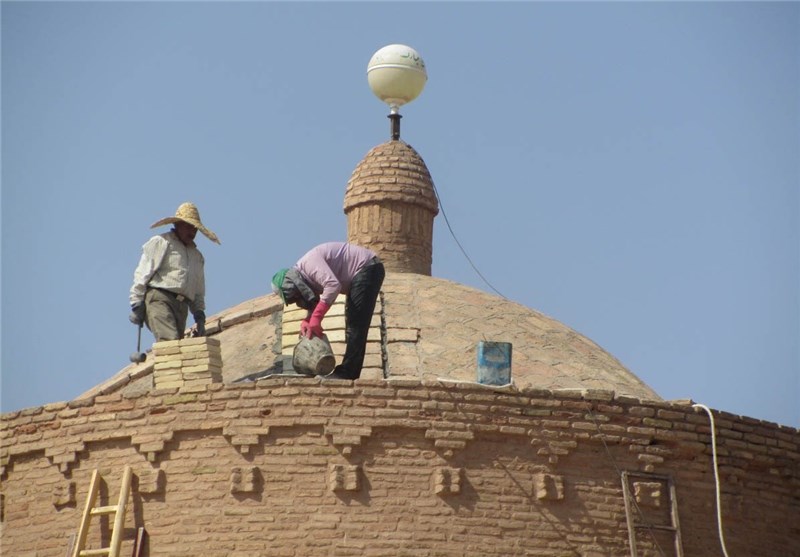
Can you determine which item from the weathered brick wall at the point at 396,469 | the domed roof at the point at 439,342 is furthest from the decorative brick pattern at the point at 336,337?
the weathered brick wall at the point at 396,469

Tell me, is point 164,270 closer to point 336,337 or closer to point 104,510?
point 336,337

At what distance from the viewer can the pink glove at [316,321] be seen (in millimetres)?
16438

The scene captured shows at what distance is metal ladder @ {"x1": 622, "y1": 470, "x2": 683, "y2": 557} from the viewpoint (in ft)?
52.2

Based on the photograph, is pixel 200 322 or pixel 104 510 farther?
pixel 200 322

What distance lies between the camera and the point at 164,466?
16047 millimetres

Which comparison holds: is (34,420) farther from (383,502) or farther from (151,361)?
(383,502)

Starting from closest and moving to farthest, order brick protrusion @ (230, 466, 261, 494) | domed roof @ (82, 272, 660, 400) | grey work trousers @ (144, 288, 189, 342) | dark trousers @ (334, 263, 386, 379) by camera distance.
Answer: brick protrusion @ (230, 466, 261, 494), dark trousers @ (334, 263, 386, 379), grey work trousers @ (144, 288, 189, 342), domed roof @ (82, 272, 660, 400)

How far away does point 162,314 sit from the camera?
56.1 feet

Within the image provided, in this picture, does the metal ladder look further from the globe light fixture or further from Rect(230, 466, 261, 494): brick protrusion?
the globe light fixture

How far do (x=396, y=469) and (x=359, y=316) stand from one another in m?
1.61

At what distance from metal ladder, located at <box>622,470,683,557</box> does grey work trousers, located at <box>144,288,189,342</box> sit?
4.22m

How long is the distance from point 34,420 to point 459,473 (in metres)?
3.99

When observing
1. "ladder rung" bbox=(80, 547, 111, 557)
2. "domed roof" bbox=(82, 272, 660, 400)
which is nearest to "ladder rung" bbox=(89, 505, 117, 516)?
"ladder rung" bbox=(80, 547, 111, 557)

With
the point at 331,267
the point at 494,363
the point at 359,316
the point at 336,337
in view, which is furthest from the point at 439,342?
the point at 331,267
